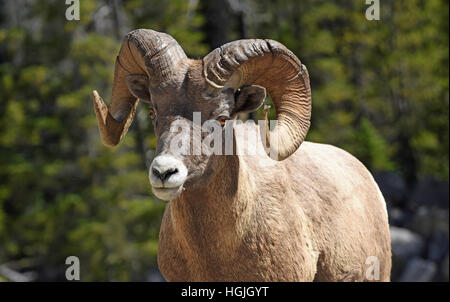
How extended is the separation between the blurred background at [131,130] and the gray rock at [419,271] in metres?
0.04

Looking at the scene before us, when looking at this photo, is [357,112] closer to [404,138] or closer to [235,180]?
[404,138]

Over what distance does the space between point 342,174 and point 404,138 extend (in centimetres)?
1755

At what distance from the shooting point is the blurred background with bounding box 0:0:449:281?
20391 mm

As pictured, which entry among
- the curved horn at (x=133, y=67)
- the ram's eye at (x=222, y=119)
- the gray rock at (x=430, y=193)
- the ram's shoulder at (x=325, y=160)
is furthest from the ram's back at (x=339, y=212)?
the gray rock at (x=430, y=193)

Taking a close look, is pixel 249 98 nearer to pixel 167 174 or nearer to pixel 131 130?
pixel 167 174

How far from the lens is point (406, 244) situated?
65.4 ft

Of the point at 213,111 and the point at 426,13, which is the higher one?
the point at 426,13

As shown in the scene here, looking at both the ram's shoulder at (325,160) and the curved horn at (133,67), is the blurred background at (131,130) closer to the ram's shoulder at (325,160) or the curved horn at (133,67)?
the ram's shoulder at (325,160)

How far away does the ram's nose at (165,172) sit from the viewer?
5352mm

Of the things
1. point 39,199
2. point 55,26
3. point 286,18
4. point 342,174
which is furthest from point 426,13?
point 342,174

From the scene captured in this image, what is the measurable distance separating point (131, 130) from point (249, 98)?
15.5m

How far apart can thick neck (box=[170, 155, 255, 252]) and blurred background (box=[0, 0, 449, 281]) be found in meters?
11.2

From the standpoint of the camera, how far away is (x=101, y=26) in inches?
904

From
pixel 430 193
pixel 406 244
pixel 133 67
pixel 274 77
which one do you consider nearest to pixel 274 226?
pixel 274 77
